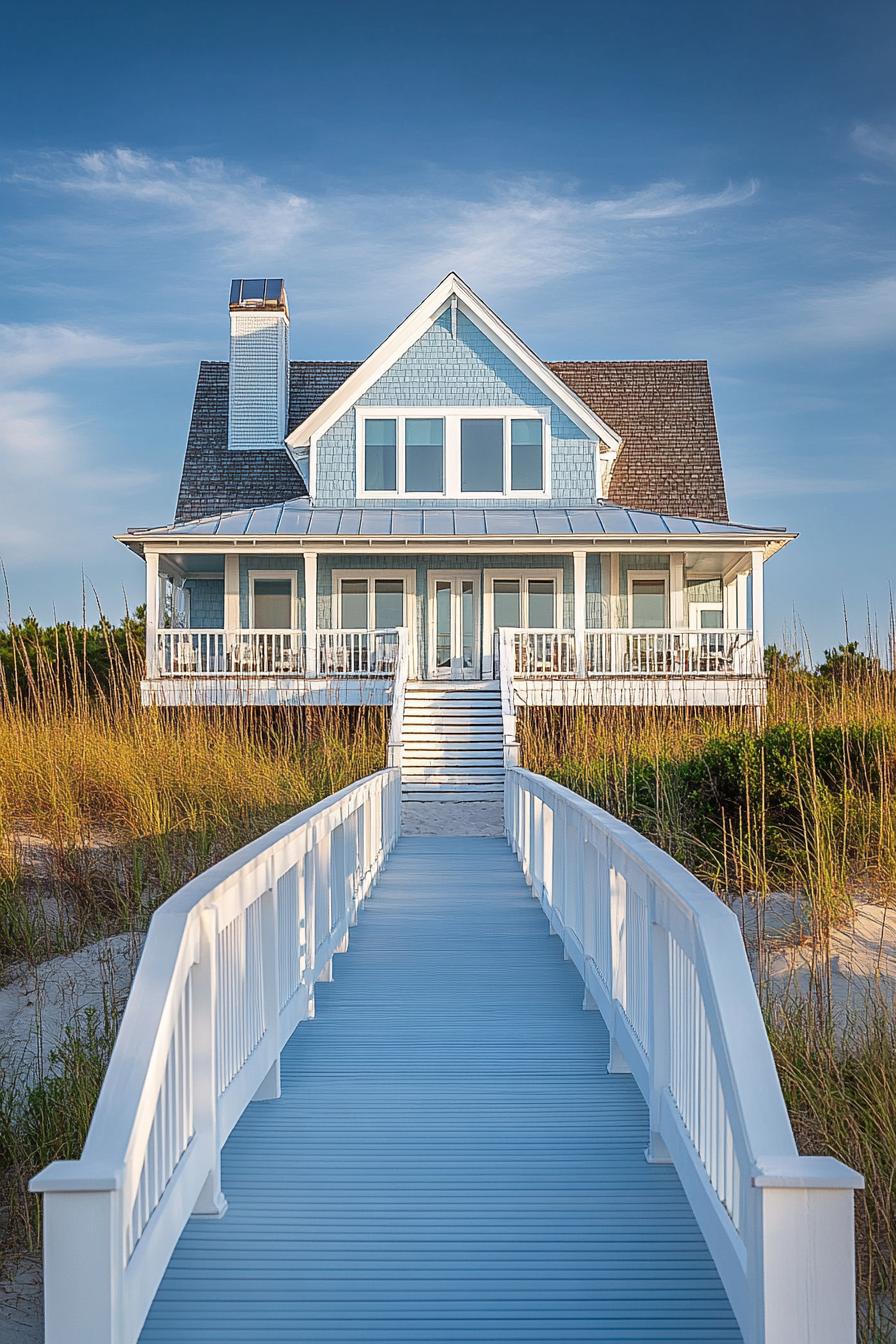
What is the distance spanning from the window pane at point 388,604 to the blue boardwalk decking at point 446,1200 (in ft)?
60.2

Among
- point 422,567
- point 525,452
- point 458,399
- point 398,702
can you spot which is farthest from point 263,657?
point 525,452

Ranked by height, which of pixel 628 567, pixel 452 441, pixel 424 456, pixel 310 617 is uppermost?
pixel 452 441

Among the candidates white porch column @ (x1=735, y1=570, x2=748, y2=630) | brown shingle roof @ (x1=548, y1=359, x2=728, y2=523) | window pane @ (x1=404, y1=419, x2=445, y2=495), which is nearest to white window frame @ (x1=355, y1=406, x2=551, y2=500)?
window pane @ (x1=404, y1=419, x2=445, y2=495)

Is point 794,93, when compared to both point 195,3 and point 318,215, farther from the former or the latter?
point 195,3

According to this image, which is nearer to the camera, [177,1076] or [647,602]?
[177,1076]

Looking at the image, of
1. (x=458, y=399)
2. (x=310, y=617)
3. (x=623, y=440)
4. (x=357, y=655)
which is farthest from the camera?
(x=623, y=440)

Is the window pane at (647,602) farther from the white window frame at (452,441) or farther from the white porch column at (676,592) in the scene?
the white window frame at (452,441)

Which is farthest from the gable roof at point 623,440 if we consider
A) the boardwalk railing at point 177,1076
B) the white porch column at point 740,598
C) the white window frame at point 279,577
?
the boardwalk railing at point 177,1076

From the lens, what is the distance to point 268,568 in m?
25.0

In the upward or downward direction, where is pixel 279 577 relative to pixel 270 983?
upward

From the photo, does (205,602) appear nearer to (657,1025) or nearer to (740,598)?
(740,598)

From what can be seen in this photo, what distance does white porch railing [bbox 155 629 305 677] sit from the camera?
2155 cm

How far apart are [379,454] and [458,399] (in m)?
1.89

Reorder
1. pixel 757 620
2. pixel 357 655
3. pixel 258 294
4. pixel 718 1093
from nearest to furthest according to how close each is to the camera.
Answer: pixel 718 1093, pixel 757 620, pixel 357 655, pixel 258 294
